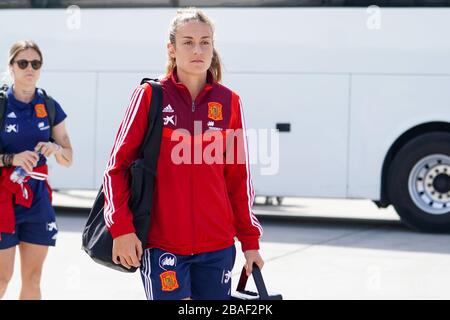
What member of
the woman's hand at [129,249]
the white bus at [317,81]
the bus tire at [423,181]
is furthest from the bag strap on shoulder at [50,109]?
the bus tire at [423,181]

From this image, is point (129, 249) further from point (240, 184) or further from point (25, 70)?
point (25, 70)

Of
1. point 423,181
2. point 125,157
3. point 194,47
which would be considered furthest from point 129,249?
point 423,181

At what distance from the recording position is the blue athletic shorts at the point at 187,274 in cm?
411

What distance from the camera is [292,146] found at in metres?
12.3

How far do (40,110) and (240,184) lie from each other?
2205mm

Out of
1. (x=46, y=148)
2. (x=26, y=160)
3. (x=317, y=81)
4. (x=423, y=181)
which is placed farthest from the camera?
Answer: (x=317, y=81)

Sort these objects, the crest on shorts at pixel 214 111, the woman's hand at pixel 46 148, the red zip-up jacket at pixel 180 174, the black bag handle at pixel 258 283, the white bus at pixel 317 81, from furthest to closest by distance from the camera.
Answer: the white bus at pixel 317 81
the woman's hand at pixel 46 148
the crest on shorts at pixel 214 111
the red zip-up jacket at pixel 180 174
the black bag handle at pixel 258 283

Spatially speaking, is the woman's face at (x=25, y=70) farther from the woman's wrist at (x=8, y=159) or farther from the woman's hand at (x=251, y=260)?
the woman's hand at (x=251, y=260)

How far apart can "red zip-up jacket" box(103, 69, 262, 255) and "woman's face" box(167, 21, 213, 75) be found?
102 millimetres

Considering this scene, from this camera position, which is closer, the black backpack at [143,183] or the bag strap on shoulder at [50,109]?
the black backpack at [143,183]

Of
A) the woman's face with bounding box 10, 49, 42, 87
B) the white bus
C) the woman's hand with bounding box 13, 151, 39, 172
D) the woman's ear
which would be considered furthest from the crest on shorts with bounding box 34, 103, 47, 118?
the white bus

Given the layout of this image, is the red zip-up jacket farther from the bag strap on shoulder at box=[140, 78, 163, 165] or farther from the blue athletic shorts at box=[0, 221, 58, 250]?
the blue athletic shorts at box=[0, 221, 58, 250]

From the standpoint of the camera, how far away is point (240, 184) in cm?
431

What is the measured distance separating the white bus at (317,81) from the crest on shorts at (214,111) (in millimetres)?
7948
